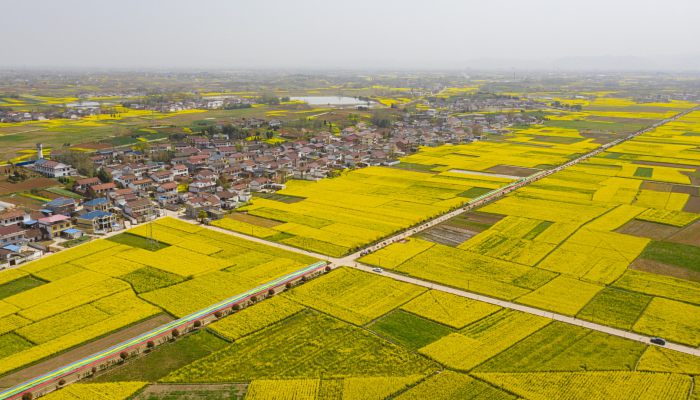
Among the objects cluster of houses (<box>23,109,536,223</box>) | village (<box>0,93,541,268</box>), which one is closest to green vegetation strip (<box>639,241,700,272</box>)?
cluster of houses (<box>23,109,536,223</box>)

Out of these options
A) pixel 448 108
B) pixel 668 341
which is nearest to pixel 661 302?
pixel 668 341

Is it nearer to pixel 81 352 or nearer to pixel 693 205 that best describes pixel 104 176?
pixel 81 352

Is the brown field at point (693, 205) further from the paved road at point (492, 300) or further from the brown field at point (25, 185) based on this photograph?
the brown field at point (25, 185)

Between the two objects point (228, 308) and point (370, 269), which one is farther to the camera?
point (370, 269)

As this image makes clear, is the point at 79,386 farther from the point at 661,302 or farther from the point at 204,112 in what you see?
the point at 204,112

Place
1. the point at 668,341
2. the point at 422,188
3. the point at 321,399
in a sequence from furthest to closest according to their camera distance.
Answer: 1. the point at 422,188
2. the point at 668,341
3. the point at 321,399

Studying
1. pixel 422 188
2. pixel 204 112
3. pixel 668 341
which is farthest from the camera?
pixel 204 112

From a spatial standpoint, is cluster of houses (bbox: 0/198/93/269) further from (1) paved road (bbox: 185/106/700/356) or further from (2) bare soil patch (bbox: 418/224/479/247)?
(2) bare soil patch (bbox: 418/224/479/247)
